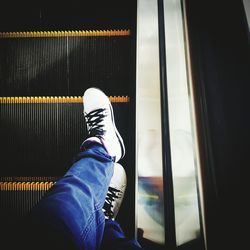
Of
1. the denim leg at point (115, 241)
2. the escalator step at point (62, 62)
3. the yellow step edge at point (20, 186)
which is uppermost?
the escalator step at point (62, 62)

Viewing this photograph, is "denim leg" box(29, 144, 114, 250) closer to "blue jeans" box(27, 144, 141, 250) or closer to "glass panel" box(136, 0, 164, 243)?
"blue jeans" box(27, 144, 141, 250)

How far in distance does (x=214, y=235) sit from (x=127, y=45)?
4.39ft

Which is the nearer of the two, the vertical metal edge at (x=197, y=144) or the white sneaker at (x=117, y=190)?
the vertical metal edge at (x=197, y=144)

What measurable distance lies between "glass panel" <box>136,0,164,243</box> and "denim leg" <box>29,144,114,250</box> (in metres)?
0.36

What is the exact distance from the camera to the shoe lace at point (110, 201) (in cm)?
132

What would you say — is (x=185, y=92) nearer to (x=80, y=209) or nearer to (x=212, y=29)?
(x=212, y=29)

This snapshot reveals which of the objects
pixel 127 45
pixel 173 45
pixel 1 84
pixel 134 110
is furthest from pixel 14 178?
pixel 173 45

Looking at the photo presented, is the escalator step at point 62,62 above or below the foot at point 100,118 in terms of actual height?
above

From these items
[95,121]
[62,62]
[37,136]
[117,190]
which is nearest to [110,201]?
[117,190]

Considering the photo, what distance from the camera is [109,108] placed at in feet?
5.02

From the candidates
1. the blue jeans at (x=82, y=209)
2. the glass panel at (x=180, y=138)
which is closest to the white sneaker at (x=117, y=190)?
the blue jeans at (x=82, y=209)

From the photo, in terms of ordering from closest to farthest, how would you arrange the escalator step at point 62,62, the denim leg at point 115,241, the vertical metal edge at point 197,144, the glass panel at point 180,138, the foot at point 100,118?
the denim leg at point 115,241
the vertical metal edge at point 197,144
the glass panel at point 180,138
the foot at point 100,118
the escalator step at point 62,62

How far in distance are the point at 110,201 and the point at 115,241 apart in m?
0.39

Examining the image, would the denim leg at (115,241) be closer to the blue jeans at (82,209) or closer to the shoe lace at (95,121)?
the blue jeans at (82,209)
